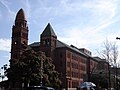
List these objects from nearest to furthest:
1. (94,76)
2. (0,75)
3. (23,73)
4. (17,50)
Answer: (23,73)
(0,75)
(17,50)
(94,76)

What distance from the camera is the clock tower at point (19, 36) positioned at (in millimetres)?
88938

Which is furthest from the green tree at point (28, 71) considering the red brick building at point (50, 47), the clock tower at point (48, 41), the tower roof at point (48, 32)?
the tower roof at point (48, 32)

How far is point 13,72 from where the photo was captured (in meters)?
61.2

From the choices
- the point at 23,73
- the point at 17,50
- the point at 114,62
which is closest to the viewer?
the point at 114,62

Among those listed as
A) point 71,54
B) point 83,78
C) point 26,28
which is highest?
point 26,28

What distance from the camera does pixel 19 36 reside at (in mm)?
89188

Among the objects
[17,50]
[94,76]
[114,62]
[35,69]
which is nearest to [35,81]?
[35,69]

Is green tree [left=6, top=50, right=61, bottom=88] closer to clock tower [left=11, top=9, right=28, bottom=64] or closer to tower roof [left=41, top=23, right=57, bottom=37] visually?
clock tower [left=11, top=9, right=28, bottom=64]

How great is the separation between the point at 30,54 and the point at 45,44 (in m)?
28.3

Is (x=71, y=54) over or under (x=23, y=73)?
over

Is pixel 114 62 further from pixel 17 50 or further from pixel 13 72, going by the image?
pixel 17 50

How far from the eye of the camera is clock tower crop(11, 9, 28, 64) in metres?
88.9

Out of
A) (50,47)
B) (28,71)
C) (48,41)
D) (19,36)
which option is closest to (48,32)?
(48,41)

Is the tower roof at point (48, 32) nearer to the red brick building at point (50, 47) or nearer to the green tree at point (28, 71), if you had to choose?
the red brick building at point (50, 47)
